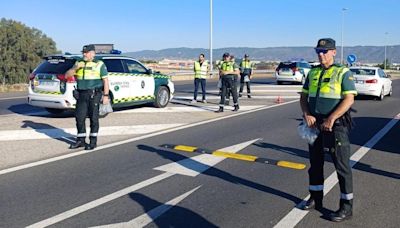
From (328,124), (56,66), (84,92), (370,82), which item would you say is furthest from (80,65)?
(370,82)

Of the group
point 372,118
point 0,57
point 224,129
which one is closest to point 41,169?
point 224,129

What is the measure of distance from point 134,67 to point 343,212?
9.21m

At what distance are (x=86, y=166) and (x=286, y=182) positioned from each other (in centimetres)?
301

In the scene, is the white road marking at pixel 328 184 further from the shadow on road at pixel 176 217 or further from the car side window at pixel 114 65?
the car side window at pixel 114 65

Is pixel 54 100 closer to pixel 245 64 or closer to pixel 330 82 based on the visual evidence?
pixel 330 82

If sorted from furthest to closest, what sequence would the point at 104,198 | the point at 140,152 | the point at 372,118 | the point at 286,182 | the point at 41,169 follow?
the point at 372,118, the point at 140,152, the point at 41,169, the point at 286,182, the point at 104,198

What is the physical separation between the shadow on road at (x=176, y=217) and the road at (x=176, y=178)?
1 cm

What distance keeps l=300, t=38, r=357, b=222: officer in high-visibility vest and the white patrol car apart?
741 cm

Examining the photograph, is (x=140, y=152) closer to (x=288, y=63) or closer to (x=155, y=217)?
(x=155, y=217)

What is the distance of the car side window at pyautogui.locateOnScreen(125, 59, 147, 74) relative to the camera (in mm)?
12641

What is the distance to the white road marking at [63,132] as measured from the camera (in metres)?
9.17

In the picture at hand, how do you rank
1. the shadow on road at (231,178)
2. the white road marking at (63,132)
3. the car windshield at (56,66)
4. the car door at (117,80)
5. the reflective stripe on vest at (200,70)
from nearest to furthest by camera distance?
the shadow on road at (231,178)
the white road marking at (63,132)
the car windshield at (56,66)
the car door at (117,80)
the reflective stripe on vest at (200,70)

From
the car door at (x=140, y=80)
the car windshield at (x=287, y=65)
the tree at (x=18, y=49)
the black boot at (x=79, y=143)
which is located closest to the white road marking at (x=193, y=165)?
the black boot at (x=79, y=143)

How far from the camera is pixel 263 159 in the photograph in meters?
7.31
